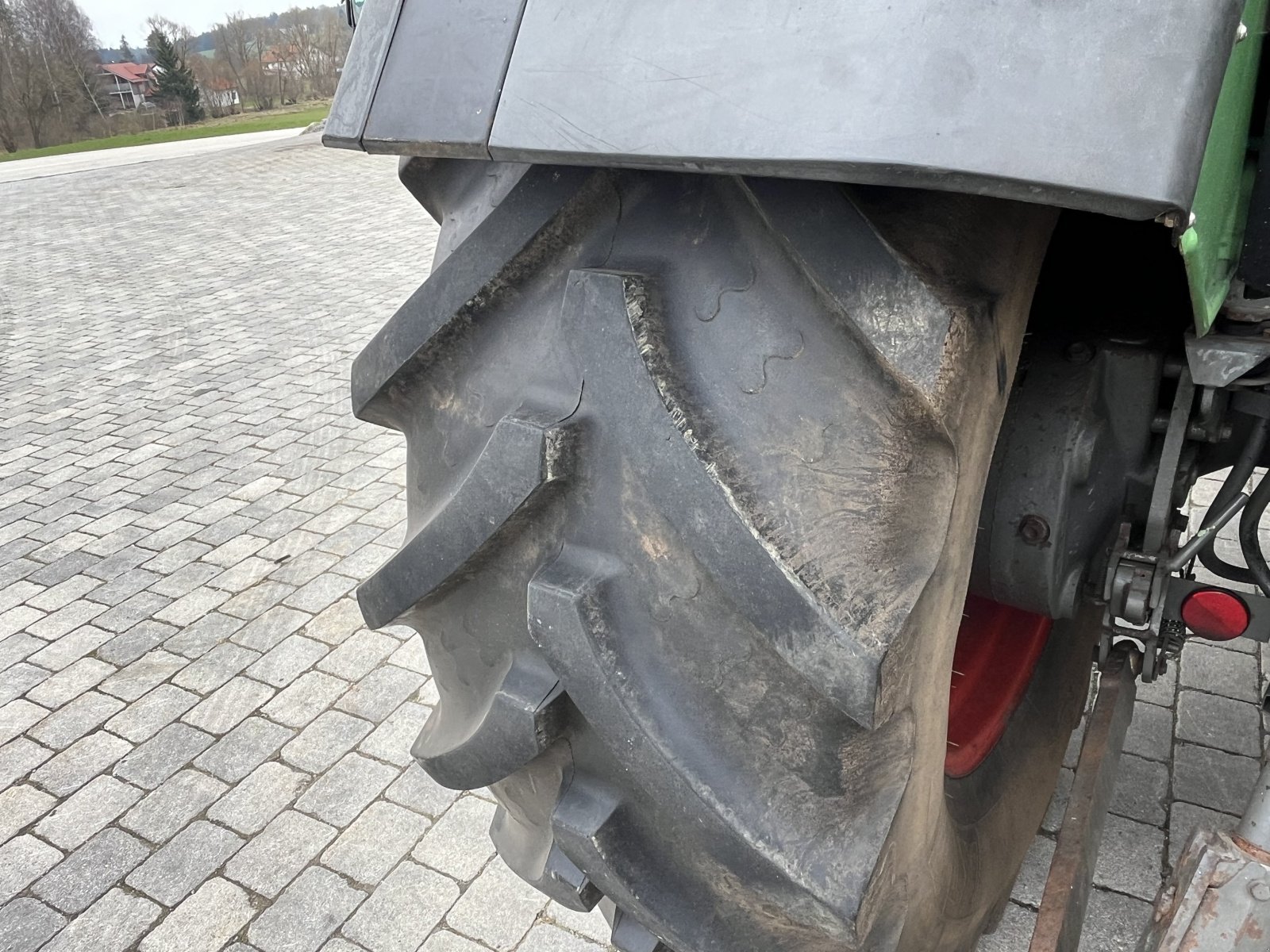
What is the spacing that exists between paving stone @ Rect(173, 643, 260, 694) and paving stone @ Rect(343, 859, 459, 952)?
2.72 ft

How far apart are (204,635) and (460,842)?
1.09 meters

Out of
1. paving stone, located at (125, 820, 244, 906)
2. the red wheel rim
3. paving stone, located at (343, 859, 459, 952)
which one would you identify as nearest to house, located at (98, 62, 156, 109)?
paving stone, located at (125, 820, 244, 906)

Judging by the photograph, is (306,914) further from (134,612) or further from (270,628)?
(134,612)

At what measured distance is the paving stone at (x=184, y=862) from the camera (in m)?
1.82

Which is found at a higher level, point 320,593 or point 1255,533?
point 1255,533

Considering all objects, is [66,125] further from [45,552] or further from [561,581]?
[561,581]

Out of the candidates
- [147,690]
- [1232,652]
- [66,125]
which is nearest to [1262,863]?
[1232,652]

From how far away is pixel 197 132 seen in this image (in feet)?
74.5

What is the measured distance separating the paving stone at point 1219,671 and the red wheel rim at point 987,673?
0.81 meters

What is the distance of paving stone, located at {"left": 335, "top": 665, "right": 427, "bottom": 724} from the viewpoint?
7.34ft

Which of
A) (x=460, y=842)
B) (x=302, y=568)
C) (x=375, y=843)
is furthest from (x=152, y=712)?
(x=460, y=842)

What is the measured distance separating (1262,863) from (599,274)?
808mm

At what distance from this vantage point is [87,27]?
92.2 ft

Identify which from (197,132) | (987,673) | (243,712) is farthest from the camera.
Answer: (197,132)
